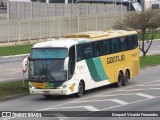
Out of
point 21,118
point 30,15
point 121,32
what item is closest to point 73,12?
point 30,15

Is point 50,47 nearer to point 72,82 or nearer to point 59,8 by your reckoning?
point 72,82

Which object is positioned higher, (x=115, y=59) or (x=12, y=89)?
(x=115, y=59)

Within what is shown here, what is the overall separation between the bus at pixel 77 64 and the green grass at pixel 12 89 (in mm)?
1338

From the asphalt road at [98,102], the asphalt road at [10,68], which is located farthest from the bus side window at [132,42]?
the asphalt road at [10,68]

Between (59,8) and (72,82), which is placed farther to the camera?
(59,8)

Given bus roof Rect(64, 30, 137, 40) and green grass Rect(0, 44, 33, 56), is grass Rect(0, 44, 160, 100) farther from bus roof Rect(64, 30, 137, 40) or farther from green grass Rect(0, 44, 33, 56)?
bus roof Rect(64, 30, 137, 40)

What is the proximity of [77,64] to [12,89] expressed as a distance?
11.8ft

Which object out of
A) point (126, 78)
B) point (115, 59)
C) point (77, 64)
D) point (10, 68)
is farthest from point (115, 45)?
point (10, 68)

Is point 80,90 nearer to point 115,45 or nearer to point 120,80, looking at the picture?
point 120,80

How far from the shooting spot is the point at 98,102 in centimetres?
2425

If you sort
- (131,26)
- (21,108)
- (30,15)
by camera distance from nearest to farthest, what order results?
(21,108) → (131,26) → (30,15)

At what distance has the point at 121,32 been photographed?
31.4 m

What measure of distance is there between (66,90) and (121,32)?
720cm

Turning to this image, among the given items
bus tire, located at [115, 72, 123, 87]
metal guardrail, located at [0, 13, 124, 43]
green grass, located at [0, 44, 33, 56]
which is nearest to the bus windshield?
bus tire, located at [115, 72, 123, 87]
